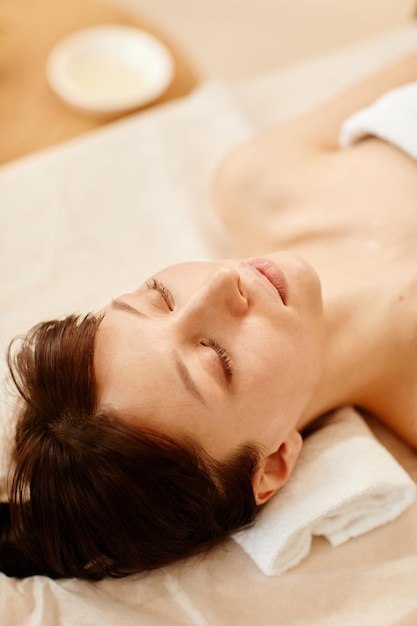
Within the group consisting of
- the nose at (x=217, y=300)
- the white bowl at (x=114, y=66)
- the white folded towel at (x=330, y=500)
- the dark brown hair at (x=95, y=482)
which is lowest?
the white folded towel at (x=330, y=500)

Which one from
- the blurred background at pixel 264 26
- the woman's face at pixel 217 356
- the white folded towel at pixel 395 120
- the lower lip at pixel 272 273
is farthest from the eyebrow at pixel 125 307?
the blurred background at pixel 264 26

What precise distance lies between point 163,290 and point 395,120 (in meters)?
0.63

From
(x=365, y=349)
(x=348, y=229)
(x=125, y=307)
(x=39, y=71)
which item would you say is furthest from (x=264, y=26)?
(x=125, y=307)

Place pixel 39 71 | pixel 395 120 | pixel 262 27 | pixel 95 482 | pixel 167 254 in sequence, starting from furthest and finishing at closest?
pixel 262 27 < pixel 39 71 < pixel 167 254 < pixel 395 120 < pixel 95 482

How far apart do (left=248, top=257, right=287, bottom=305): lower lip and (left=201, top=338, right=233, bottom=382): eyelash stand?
136mm

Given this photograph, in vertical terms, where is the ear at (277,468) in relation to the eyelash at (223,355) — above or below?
below

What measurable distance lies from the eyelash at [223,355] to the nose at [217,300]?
0.13ft

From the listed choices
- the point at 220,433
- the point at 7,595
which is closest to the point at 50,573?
the point at 7,595

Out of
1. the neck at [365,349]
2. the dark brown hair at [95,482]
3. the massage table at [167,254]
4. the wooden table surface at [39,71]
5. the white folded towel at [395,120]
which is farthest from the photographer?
the wooden table surface at [39,71]

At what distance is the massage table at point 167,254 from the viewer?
111 centimetres

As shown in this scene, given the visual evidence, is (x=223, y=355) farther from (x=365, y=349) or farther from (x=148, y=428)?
(x=365, y=349)

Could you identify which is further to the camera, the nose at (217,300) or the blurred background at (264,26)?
the blurred background at (264,26)

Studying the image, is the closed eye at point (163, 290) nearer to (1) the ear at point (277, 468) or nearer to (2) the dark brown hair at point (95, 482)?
(2) the dark brown hair at point (95, 482)

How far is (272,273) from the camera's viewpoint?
114 cm
